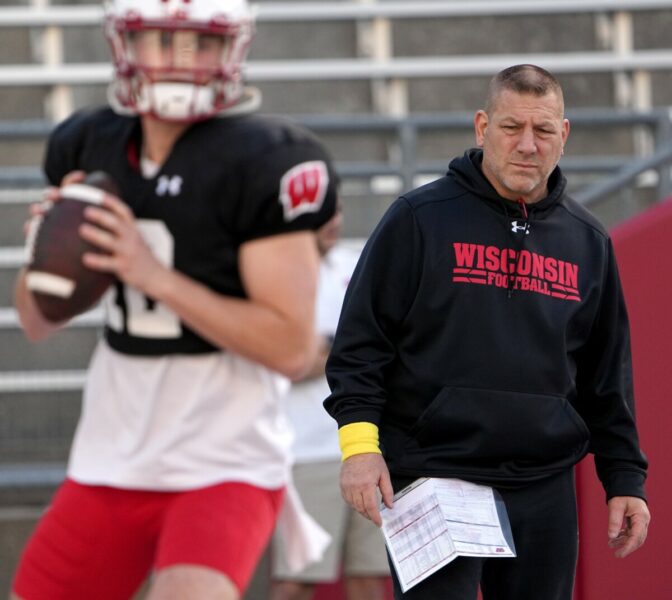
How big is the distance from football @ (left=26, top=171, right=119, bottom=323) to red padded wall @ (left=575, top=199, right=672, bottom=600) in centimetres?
143

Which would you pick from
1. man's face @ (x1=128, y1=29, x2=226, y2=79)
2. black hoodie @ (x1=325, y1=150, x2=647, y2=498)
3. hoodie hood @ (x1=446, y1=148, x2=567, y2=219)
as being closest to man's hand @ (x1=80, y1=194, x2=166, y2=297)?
man's face @ (x1=128, y1=29, x2=226, y2=79)

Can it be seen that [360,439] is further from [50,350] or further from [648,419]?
[50,350]

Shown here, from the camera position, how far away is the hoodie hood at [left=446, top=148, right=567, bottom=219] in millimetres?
2732

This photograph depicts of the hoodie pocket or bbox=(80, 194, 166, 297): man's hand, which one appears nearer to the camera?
the hoodie pocket

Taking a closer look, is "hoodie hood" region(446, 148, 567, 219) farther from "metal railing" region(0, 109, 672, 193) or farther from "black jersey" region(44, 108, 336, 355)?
"metal railing" region(0, 109, 672, 193)

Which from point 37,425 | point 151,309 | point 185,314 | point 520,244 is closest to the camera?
point 520,244

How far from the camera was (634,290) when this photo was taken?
13.2ft

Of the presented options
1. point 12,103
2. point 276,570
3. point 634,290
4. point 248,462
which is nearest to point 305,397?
point 276,570

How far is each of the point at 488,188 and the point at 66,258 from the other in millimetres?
1019

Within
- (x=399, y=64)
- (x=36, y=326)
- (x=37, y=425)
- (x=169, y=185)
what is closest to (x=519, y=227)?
(x=169, y=185)

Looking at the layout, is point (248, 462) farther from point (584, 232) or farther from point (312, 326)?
point (584, 232)

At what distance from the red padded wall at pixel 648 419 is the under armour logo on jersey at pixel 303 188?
0.95 meters

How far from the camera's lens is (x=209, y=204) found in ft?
10.9

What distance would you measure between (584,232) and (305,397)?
2321 mm
